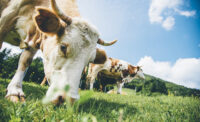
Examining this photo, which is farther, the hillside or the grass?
the hillside

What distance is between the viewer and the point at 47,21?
7.85 feet

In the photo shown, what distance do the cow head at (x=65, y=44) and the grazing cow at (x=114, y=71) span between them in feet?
28.9

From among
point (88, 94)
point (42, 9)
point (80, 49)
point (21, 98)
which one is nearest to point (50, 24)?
point (42, 9)

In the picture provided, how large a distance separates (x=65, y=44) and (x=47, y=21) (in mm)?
521

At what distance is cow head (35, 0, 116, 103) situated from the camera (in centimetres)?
224

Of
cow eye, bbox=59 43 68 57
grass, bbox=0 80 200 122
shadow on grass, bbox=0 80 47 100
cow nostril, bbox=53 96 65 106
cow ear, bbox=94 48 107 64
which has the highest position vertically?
cow ear, bbox=94 48 107 64

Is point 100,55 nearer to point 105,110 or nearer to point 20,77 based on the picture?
point 105,110

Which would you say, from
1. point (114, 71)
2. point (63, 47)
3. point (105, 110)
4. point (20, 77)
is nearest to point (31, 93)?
point (20, 77)

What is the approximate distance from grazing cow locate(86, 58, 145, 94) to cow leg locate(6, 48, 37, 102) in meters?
8.09

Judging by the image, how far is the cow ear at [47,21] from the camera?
2.30 meters

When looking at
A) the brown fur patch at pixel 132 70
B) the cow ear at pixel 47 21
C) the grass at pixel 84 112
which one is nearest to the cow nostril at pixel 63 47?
the cow ear at pixel 47 21

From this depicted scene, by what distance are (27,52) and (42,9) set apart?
1.61 metres

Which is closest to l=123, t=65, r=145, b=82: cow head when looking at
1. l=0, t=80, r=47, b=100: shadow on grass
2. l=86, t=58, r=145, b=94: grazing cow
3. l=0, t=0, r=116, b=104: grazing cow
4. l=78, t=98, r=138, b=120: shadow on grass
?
l=86, t=58, r=145, b=94: grazing cow

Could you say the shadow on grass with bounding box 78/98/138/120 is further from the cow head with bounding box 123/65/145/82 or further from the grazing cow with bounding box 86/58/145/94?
the cow head with bounding box 123/65/145/82
